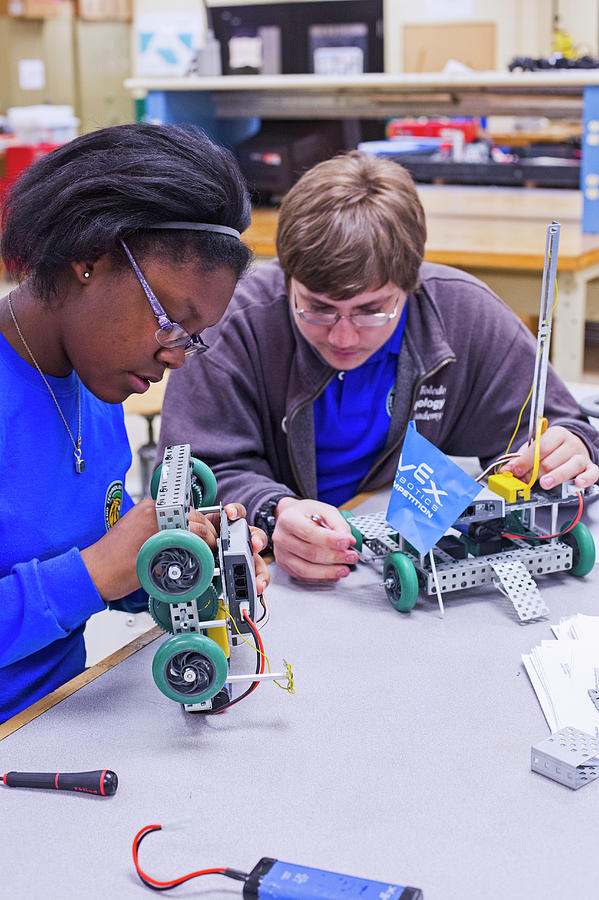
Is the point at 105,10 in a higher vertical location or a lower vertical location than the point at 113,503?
higher

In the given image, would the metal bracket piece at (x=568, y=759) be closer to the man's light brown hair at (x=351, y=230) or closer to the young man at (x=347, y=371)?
the young man at (x=347, y=371)

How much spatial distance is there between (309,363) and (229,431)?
0.16 m

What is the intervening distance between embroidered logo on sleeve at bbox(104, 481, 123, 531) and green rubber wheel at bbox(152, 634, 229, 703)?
28cm

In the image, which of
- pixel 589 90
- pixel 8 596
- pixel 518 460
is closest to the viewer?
pixel 8 596

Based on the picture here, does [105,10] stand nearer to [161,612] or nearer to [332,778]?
[161,612]

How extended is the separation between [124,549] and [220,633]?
0.12 m

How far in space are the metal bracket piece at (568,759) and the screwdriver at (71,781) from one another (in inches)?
14.6

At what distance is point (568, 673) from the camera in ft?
3.25

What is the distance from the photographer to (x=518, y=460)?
1.22 metres

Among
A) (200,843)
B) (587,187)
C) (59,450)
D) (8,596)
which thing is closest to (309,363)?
(59,450)

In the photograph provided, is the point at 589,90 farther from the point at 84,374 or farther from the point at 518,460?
the point at 84,374

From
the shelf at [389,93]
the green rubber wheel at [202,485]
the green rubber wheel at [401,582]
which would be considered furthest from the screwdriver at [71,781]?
the shelf at [389,93]

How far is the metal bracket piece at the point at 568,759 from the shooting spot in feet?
2.70

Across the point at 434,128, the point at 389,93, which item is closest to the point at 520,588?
the point at 389,93
